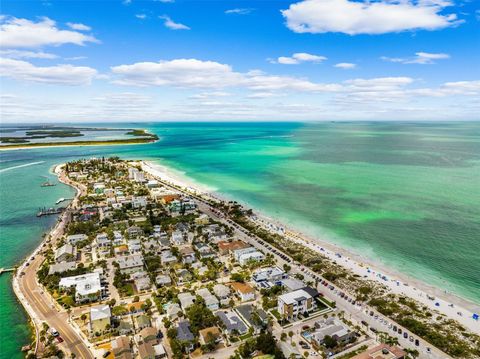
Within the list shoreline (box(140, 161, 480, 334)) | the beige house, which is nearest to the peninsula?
the beige house

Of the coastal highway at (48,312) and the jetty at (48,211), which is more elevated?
the jetty at (48,211)

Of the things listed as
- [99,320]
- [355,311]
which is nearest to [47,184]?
[99,320]

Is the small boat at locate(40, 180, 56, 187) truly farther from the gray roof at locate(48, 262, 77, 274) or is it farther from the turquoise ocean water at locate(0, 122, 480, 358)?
the gray roof at locate(48, 262, 77, 274)

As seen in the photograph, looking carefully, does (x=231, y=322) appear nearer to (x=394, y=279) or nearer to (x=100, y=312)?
(x=100, y=312)

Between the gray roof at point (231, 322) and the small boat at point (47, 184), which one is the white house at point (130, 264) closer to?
the gray roof at point (231, 322)

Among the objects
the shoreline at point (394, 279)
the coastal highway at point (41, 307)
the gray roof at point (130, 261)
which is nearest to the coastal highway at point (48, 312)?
the coastal highway at point (41, 307)

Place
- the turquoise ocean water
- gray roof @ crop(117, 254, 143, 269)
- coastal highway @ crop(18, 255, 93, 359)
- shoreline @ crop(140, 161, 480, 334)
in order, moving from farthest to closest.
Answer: the turquoise ocean water
gray roof @ crop(117, 254, 143, 269)
shoreline @ crop(140, 161, 480, 334)
coastal highway @ crop(18, 255, 93, 359)
